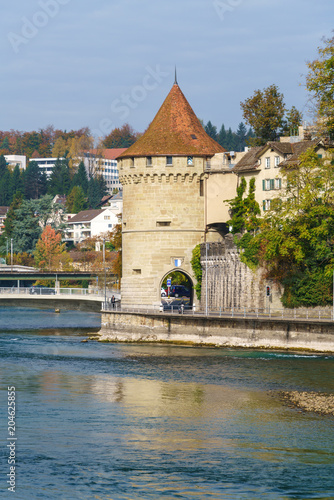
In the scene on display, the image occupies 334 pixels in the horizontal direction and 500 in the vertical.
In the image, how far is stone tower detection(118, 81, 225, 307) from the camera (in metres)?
68.6

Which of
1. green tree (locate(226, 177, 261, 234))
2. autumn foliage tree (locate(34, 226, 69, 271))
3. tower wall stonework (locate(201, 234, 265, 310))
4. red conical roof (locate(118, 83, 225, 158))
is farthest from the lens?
autumn foliage tree (locate(34, 226, 69, 271))

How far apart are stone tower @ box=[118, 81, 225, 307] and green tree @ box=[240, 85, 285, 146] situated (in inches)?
493

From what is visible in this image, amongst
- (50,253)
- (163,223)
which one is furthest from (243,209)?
(50,253)

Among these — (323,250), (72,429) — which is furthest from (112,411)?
(323,250)

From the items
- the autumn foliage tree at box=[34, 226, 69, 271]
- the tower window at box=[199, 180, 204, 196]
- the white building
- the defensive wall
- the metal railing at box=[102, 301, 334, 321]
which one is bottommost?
the metal railing at box=[102, 301, 334, 321]

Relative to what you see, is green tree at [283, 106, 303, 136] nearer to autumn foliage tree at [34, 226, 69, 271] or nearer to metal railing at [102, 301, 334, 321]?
metal railing at [102, 301, 334, 321]

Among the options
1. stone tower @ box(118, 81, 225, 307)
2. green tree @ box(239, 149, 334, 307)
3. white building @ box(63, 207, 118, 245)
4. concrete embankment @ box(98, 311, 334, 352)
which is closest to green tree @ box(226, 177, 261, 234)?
stone tower @ box(118, 81, 225, 307)

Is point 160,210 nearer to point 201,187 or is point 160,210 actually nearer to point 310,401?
point 201,187

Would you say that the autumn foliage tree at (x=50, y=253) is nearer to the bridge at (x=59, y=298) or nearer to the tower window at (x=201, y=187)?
the bridge at (x=59, y=298)

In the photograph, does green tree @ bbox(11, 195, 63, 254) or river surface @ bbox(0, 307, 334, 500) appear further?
green tree @ bbox(11, 195, 63, 254)

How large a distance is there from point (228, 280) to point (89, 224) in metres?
118

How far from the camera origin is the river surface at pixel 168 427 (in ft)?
95.4

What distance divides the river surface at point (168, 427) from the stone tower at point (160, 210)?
11.8 meters

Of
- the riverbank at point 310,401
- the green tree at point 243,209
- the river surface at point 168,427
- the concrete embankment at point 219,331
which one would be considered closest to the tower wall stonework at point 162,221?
the green tree at point 243,209
